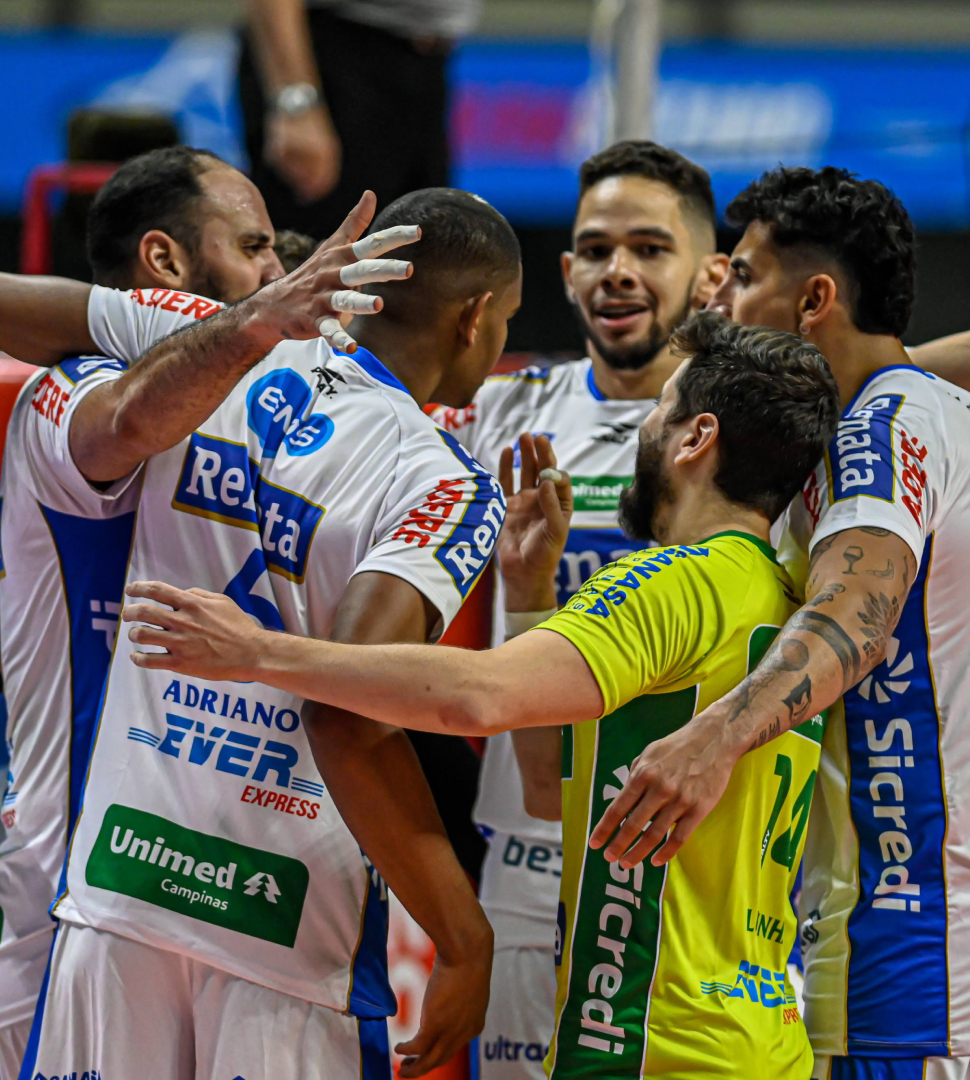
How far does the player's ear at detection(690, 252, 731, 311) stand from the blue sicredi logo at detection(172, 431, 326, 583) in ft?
6.60

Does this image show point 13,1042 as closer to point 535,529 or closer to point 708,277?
point 535,529

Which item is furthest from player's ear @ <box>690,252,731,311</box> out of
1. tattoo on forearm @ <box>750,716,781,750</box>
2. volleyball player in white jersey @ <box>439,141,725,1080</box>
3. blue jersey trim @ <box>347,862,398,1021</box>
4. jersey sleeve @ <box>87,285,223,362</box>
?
blue jersey trim @ <box>347,862,398,1021</box>

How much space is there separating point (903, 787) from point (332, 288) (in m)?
1.50

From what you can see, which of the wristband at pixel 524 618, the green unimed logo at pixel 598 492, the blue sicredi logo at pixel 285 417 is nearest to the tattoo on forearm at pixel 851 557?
the wristband at pixel 524 618

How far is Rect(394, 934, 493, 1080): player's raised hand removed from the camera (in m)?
2.46

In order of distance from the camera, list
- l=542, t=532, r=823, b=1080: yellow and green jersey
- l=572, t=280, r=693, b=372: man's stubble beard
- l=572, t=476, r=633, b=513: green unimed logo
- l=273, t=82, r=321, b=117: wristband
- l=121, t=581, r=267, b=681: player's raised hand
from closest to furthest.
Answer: l=121, t=581, r=267, b=681: player's raised hand → l=542, t=532, r=823, b=1080: yellow and green jersey → l=572, t=476, r=633, b=513: green unimed logo → l=572, t=280, r=693, b=372: man's stubble beard → l=273, t=82, r=321, b=117: wristband

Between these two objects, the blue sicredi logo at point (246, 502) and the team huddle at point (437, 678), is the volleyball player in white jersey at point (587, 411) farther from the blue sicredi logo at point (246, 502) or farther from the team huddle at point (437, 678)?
the blue sicredi logo at point (246, 502)

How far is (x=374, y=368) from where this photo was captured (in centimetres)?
A: 273

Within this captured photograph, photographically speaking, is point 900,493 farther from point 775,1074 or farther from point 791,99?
point 791,99

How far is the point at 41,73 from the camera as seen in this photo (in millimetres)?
9914

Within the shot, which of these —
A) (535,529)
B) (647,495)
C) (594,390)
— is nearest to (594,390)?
(594,390)

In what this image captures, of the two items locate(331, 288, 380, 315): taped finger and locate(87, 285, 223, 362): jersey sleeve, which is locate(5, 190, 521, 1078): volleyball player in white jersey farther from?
locate(87, 285, 223, 362): jersey sleeve

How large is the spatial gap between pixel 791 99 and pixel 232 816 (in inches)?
372

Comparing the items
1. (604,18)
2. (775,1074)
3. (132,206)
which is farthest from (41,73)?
(775,1074)
